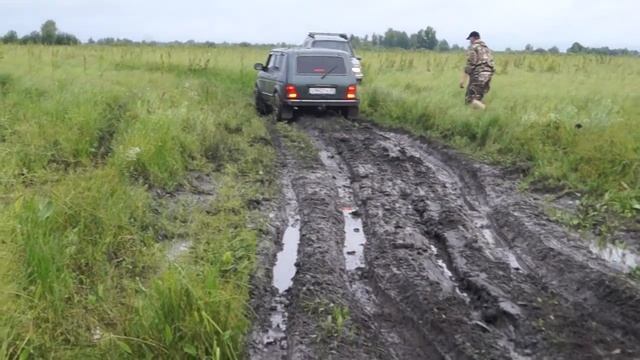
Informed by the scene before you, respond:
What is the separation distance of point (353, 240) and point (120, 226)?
217 centimetres

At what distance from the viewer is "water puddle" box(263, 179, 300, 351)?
4.16 meters

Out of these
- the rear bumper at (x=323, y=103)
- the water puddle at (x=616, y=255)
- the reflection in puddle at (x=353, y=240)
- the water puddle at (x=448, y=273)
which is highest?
the rear bumper at (x=323, y=103)

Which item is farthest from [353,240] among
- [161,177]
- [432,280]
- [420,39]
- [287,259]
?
[420,39]

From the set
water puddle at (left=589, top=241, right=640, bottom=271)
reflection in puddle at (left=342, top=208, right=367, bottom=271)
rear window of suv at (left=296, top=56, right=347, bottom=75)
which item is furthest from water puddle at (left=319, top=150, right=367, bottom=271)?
rear window of suv at (left=296, top=56, right=347, bottom=75)

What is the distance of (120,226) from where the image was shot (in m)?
5.40

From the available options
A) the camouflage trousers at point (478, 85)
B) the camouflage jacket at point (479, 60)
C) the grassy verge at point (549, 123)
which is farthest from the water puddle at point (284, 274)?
the camouflage jacket at point (479, 60)

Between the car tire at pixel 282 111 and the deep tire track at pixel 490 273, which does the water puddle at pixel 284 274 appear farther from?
the car tire at pixel 282 111

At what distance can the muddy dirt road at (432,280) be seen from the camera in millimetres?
3949

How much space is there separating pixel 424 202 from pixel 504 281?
2303mm

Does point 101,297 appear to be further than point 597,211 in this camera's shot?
No

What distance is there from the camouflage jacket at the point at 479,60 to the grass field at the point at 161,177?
0.66m

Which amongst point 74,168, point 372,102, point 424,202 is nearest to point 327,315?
point 424,202

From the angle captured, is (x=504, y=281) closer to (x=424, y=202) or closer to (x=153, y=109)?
(x=424, y=202)

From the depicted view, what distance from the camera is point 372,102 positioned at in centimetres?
1412
